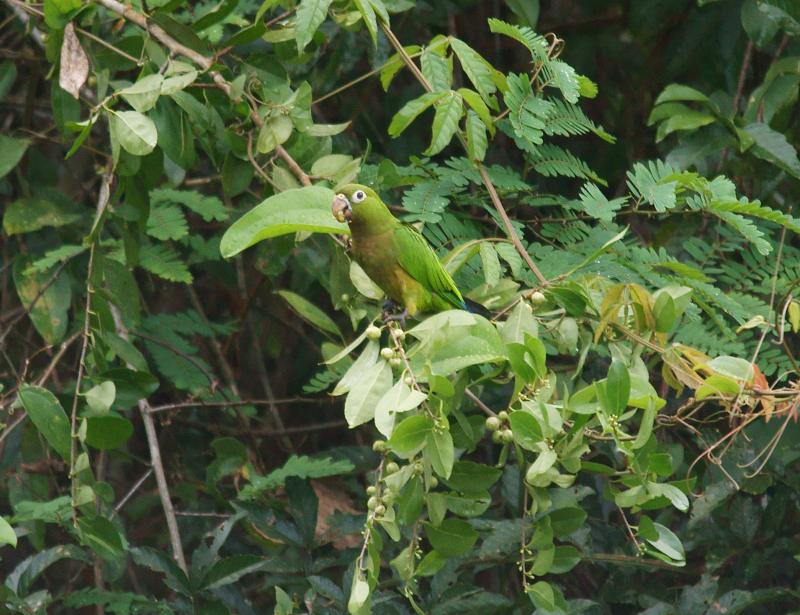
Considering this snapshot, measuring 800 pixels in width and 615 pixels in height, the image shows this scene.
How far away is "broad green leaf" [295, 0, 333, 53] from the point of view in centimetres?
195

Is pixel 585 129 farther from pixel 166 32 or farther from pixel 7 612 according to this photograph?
pixel 7 612

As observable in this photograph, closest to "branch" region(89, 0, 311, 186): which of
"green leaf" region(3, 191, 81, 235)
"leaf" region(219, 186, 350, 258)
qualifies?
"leaf" region(219, 186, 350, 258)

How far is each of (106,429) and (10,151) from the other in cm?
108

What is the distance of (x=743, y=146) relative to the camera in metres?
2.72

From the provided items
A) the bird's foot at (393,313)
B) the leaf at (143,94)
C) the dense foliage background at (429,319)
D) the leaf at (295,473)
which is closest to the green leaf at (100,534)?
the dense foliage background at (429,319)

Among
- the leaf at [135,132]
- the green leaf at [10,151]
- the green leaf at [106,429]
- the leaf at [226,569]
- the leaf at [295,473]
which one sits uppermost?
the leaf at [135,132]

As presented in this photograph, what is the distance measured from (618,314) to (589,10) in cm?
206

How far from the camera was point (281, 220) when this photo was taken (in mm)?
1703

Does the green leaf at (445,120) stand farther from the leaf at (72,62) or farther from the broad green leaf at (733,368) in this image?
the leaf at (72,62)

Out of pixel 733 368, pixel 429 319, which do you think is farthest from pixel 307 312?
pixel 733 368

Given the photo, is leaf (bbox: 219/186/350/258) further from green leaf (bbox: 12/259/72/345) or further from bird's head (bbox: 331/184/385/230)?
green leaf (bbox: 12/259/72/345)

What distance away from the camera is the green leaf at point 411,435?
5.08ft

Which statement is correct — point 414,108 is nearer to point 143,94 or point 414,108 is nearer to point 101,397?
point 143,94

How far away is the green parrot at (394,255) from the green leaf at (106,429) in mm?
577
